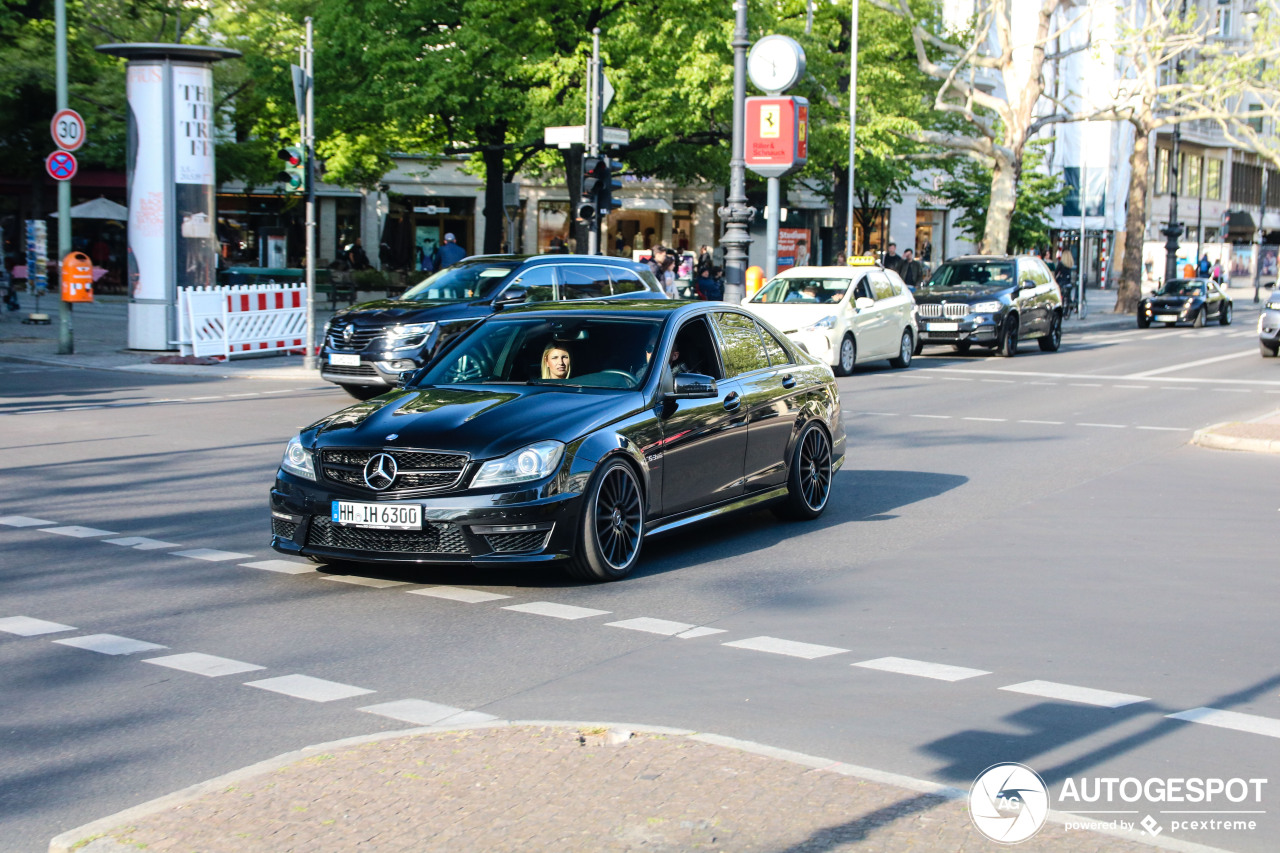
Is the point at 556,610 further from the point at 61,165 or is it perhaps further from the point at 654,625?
the point at 61,165

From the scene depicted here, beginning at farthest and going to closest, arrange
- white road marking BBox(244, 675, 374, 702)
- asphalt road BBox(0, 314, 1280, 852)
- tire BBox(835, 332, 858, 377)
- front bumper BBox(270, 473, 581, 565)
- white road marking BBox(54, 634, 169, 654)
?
1. tire BBox(835, 332, 858, 377)
2. front bumper BBox(270, 473, 581, 565)
3. white road marking BBox(54, 634, 169, 654)
4. white road marking BBox(244, 675, 374, 702)
5. asphalt road BBox(0, 314, 1280, 852)

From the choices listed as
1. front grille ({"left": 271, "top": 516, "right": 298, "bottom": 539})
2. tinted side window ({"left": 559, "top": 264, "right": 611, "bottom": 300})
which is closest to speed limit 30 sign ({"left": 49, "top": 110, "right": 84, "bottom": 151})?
tinted side window ({"left": 559, "top": 264, "right": 611, "bottom": 300})

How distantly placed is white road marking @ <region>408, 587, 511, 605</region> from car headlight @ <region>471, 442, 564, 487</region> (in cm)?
60

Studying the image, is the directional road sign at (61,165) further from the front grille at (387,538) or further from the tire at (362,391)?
the front grille at (387,538)

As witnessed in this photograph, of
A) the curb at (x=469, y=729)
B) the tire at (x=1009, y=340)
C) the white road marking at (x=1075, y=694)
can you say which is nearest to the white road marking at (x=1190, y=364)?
the tire at (x=1009, y=340)

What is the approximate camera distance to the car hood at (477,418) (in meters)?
7.83

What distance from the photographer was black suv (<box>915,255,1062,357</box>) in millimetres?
28500

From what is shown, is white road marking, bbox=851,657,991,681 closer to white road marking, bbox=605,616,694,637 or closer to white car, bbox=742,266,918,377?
white road marking, bbox=605,616,694,637

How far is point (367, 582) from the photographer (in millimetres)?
8172

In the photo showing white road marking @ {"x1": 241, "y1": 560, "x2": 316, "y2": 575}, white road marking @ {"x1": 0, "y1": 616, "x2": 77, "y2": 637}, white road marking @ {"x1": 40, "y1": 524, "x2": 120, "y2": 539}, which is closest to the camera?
white road marking @ {"x1": 0, "y1": 616, "x2": 77, "y2": 637}

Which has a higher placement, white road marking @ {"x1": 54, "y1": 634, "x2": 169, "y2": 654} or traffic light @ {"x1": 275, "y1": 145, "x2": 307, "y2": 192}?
traffic light @ {"x1": 275, "y1": 145, "x2": 307, "y2": 192}

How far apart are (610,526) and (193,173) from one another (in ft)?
62.7

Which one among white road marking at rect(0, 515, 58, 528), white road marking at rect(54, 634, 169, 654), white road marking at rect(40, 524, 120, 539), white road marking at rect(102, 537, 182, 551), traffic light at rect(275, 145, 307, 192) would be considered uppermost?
traffic light at rect(275, 145, 307, 192)

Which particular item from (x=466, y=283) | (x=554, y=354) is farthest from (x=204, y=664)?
(x=466, y=283)
